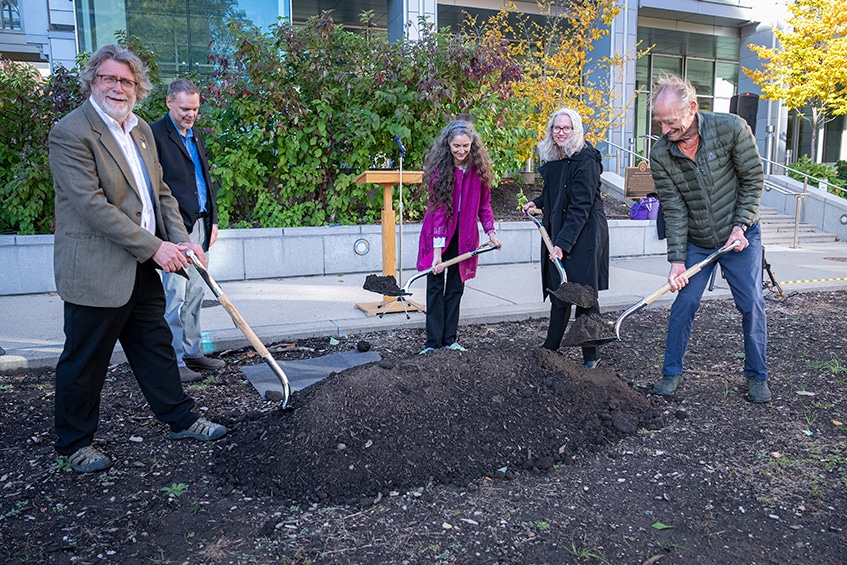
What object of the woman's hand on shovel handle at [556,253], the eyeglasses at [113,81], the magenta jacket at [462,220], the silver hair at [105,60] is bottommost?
the woman's hand on shovel handle at [556,253]

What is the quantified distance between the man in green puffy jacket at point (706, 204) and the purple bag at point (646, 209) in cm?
730

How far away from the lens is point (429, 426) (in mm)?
3312

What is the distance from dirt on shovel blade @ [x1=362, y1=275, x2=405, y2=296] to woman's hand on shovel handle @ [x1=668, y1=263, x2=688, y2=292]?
7.17ft

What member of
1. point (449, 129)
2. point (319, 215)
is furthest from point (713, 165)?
point (319, 215)

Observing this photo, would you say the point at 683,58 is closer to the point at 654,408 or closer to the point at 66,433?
the point at 654,408

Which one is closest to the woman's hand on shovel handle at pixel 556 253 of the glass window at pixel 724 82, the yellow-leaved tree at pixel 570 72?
the yellow-leaved tree at pixel 570 72

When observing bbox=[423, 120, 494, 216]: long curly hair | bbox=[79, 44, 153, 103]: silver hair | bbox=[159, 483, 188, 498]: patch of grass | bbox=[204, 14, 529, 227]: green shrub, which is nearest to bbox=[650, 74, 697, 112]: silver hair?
bbox=[423, 120, 494, 216]: long curly hair

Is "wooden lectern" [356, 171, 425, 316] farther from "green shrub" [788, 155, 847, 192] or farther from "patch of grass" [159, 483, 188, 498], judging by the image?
"green shrub" [788, 155, 847, 192]

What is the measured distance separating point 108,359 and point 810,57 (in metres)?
19.5

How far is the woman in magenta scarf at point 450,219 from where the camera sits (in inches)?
194

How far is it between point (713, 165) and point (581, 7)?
37.4ft

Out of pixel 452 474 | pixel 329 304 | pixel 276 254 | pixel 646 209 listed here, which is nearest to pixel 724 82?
pixel 646 209

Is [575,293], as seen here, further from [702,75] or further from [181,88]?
[702,75]

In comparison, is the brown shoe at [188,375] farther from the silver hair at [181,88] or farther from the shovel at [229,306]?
the silver hair at [181,88]
